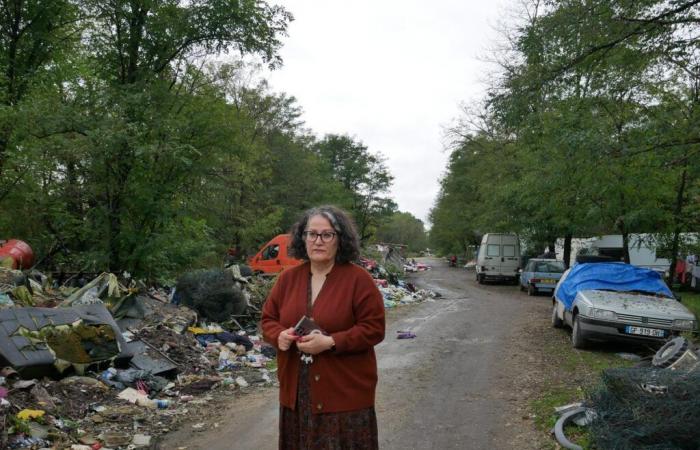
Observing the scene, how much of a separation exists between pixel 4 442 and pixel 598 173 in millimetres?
10566

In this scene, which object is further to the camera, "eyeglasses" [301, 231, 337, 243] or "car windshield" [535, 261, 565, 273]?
"car windshield" [535, 261, 565, 273]

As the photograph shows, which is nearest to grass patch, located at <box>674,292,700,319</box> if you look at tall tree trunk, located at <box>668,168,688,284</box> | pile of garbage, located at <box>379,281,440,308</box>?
tall tree trunk, located at <box>668,168,688,284</box>

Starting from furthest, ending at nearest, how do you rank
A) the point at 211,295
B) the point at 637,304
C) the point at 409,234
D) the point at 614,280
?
the point at 409,234 → the point at 211,295 → the point at 614,280 → the point at 637,304

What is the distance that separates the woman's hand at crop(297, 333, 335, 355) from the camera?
8.83 ft

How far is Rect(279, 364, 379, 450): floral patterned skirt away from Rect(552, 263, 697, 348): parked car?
739 centimetres

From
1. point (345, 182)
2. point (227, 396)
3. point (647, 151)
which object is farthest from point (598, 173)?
point (345, 182)

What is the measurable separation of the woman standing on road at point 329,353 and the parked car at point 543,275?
19.6m

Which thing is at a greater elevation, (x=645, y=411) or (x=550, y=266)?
(x=550, y=266)

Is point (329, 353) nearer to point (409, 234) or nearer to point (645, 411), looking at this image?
point (645, 411)

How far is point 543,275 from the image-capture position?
21094mm

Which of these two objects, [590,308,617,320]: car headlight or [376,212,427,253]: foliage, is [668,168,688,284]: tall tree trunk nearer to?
[590,308,617,320]: car headlight

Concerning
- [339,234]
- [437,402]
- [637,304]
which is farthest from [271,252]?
[339,234]

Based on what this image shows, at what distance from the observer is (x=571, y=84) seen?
9789 millimetres

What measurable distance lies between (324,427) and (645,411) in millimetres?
2854
